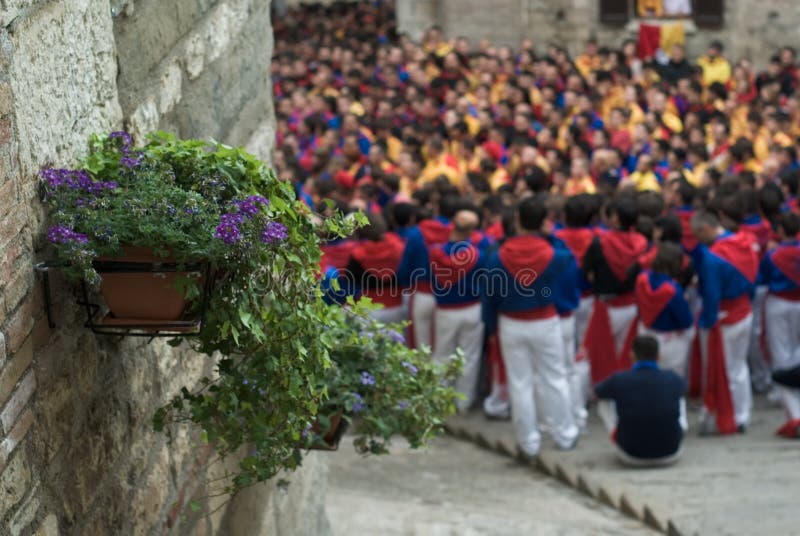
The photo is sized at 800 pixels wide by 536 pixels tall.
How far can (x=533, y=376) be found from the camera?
9062 mm

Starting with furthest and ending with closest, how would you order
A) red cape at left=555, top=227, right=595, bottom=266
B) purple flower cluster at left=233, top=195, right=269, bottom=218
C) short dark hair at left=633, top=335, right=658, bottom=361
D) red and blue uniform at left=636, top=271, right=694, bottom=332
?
1. red cape at left=555, top=227, right=595, bottom=266
2. red and blue uniform at left=636, top=271, right=694, bottom=332
3. short dark hair at left=633, top=335, right=658, bottom=361
4. purple flower cluster at left=233, top=195, right=269, bottom=218

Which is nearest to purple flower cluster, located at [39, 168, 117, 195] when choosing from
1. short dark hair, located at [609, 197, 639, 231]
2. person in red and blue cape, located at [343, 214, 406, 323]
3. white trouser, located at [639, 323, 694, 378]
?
person in red and blue cape, located at [343, 214, 406, 323]

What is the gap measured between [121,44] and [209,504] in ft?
5.17

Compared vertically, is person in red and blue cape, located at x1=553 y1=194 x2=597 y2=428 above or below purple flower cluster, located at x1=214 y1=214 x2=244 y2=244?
below

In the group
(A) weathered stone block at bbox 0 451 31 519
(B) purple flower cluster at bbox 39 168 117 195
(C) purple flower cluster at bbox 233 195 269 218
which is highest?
(B) purple flower cluster at bbox 39 168 117 195

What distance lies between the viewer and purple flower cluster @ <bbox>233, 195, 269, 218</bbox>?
316cm

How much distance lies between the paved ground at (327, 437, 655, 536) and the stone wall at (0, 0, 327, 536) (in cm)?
266

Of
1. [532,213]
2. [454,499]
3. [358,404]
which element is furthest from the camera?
[532,213]

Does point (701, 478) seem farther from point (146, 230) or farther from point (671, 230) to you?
point (146, 230)

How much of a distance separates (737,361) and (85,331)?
682cm

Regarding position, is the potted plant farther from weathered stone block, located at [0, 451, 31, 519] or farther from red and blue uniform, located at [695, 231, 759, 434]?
red and blue uniform, located at [695, 231, 759, 434]

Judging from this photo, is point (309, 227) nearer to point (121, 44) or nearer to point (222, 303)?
point (222, 303)

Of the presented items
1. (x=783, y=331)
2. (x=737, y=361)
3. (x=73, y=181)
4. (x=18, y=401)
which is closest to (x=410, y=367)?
(x=73, y=181)

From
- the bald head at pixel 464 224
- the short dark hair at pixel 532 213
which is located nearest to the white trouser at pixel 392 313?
the bald head at pixel 464 224
